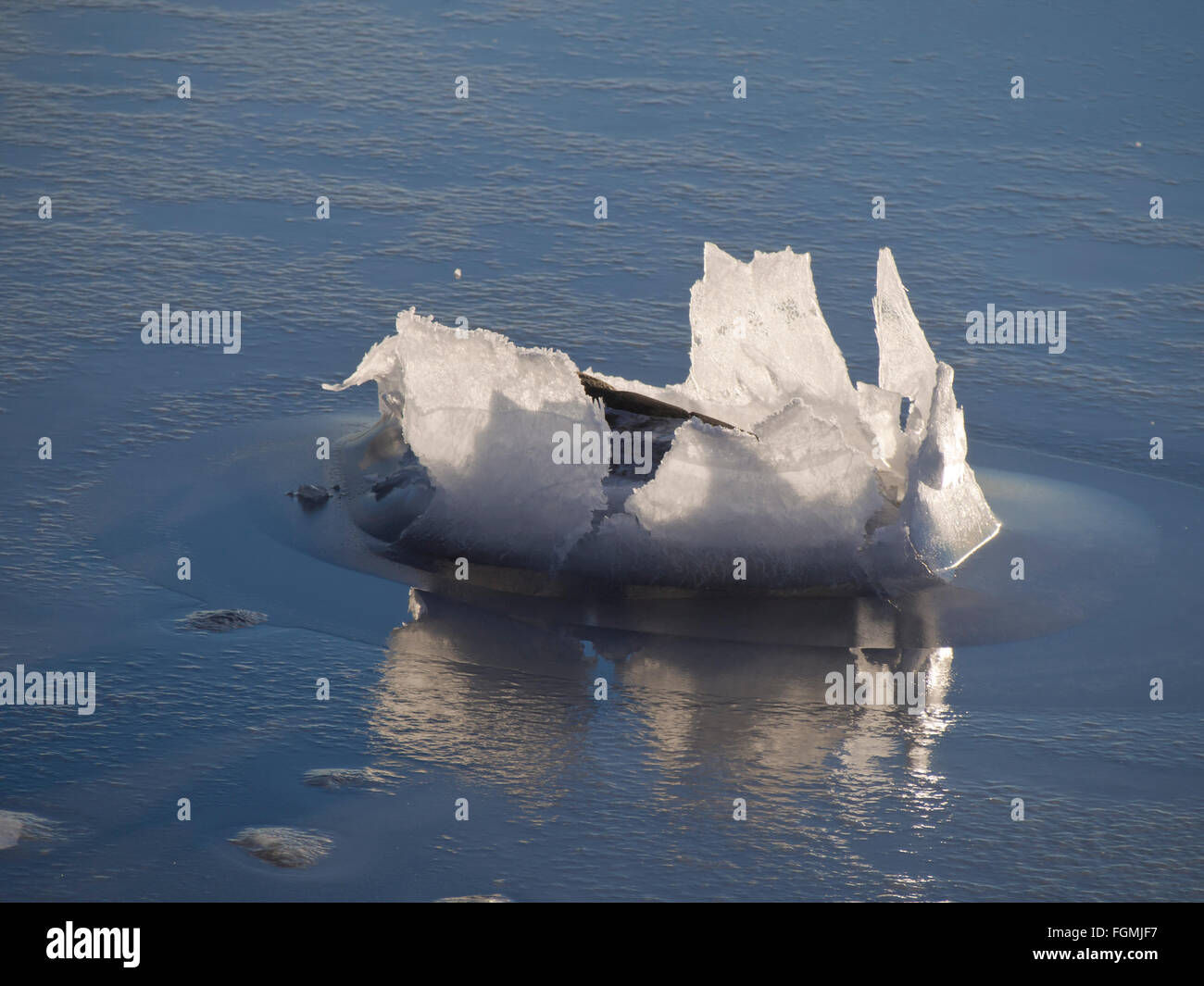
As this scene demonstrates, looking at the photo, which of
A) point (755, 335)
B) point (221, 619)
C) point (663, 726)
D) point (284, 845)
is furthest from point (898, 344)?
point (284, 845)

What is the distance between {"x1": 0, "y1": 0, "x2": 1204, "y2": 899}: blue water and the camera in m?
8.60

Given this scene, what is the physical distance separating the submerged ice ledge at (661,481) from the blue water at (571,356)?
0.75 m

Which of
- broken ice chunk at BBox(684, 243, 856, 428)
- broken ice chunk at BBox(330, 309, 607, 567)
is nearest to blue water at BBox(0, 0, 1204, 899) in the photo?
broken ice chunk at BBox(330, 309, 607, 567)

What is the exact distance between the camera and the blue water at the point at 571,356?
339 inches

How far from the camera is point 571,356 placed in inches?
607

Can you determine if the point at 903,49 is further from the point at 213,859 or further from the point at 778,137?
the point at 213,859

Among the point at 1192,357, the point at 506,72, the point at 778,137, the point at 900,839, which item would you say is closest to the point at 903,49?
the point at 778,137

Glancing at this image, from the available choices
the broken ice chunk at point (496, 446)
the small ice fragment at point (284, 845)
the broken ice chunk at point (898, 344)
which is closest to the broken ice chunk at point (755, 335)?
the broken ice chunk at point (898, 344)

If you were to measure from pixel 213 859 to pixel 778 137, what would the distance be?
14.9 metres

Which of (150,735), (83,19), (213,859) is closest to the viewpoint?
(213,859)

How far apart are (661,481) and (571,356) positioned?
15.0 ft

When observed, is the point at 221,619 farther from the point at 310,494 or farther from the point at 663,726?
the point at 663,726

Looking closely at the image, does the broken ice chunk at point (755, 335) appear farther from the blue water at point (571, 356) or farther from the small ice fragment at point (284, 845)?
the small ice fragment at point (284, 845)

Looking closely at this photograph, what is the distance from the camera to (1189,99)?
22.2 metres
